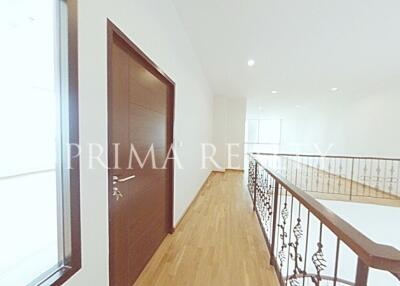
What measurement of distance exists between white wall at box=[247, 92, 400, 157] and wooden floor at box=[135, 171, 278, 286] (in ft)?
15.7

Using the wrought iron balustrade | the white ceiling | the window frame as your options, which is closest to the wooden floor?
the window frame

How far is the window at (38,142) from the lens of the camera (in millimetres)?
869

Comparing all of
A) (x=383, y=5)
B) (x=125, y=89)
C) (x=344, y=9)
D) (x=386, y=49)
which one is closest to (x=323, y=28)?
(x=344, y=9)

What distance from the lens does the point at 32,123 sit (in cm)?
96

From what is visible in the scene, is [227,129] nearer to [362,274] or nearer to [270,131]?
[270,131]

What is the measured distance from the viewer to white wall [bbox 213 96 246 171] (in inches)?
322

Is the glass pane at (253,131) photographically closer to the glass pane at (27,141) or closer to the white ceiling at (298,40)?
the white ceiling at (298,40)

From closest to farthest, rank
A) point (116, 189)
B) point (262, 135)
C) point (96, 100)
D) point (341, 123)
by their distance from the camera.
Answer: point (96, 100) < point (116, 189) < point (341, 123) < point (262, 135)

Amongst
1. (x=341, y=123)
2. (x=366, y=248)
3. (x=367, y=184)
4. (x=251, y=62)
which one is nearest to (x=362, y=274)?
(x=366, y=248)

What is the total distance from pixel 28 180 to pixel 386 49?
5101 millimetres

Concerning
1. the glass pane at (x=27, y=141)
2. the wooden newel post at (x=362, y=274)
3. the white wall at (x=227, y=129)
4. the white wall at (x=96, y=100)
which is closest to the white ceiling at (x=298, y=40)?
the white wall at (x=96, y=100)

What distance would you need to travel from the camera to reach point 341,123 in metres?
8.22

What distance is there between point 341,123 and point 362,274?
8878 millimetres

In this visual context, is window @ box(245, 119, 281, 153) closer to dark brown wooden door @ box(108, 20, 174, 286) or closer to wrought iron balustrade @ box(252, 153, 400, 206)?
wrought iron balustrade @ box(252, 153, 400, 206)
